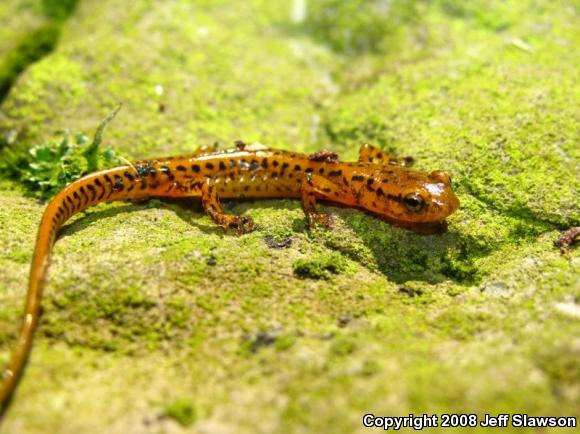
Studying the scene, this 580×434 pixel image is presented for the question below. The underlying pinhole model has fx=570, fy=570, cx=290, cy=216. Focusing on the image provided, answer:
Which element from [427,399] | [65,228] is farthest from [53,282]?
[427,399]

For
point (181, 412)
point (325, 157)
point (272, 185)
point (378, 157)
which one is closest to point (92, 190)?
point (272, 185)

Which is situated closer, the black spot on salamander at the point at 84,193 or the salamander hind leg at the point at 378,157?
the black spot on salamander at the point at 84,193

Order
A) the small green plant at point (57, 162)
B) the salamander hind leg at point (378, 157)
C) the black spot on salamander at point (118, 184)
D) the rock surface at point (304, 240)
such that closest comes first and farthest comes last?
the rock surface at point (304, 240) < the black spot on salamander at point (118, 184) < the small green plant at point (57, 162) < the salamander hind leg at point (378, 157)

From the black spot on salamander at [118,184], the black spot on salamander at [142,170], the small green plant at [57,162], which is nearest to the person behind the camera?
the black spot on salamander at [118,184]

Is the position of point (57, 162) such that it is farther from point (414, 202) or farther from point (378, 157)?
point (414, 202)

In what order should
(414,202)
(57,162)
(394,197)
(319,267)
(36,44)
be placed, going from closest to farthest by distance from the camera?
(319,267) → (414,202) → (394,197) → (57,162) → (36,44)

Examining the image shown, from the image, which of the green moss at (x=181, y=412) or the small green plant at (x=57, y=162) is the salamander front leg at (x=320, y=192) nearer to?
the small green plant at (x=57, y=162)

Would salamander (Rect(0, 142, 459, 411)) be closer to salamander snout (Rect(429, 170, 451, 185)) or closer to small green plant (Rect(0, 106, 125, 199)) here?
salamander snout (Rect(429, 170, 451, 185))

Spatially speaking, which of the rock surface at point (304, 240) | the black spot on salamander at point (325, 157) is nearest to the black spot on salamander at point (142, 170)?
the rock surface at point (304, 240)
